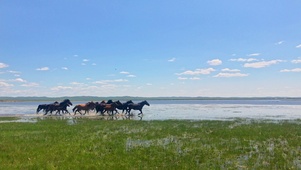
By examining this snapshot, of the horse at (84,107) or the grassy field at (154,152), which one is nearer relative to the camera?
the grassy field at (154,152)

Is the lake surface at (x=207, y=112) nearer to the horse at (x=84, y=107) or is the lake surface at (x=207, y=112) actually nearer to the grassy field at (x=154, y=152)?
the horse at (x=84, y=107)

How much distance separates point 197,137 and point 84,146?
6488 mm

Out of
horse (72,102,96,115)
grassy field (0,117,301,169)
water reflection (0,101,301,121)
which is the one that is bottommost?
grassy field (0,117,301,169)

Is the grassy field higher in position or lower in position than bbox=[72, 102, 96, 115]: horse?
lower

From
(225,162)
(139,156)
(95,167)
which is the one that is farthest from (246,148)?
(95,167)

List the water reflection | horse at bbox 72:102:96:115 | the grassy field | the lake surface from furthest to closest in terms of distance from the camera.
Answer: horse at bbox 72:102:96:115, the lake surface, the water reflection, the grassy field

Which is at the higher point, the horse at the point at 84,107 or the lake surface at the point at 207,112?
the horse at the point at 84,107

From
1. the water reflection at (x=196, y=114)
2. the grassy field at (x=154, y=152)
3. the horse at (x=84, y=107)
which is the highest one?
the horse at (x=84, y=107)

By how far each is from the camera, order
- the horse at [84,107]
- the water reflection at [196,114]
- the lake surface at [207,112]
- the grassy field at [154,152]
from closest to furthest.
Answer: the grassy field at [154,152] < the water reflection at [196,114] < the lake surface at [207,112] < the horse at [84,107]

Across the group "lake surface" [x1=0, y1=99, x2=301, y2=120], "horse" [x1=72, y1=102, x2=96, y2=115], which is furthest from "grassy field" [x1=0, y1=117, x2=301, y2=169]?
"horse" [x1=72, y1=102, x2=96, y2=115]

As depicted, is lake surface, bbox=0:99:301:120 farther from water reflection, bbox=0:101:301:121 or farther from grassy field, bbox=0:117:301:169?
grassy field, bbox=0:117:301:169

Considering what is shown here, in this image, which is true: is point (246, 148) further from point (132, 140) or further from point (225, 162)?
point (132, 140)

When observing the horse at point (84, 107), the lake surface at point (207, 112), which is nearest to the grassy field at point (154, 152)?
the lake surface at point (207, 112)

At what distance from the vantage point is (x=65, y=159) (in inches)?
446
